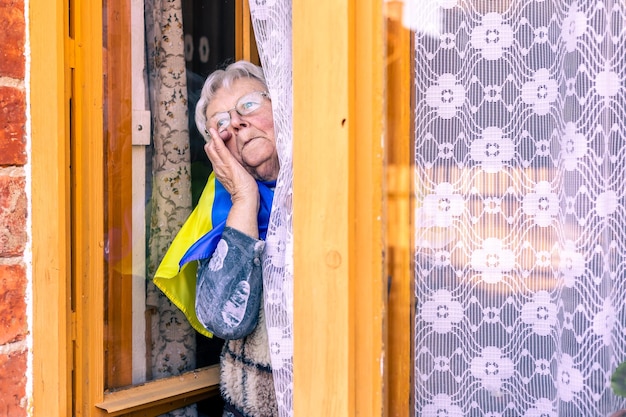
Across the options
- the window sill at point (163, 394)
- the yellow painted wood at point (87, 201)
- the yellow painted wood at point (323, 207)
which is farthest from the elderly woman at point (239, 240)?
the yellow painted wood at point (323, 207)

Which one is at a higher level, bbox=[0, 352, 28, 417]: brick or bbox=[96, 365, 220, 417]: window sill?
bbox=[0, 352, 28, 417]: brick

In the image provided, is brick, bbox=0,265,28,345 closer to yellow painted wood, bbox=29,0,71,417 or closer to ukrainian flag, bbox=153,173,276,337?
yellow painted wood, bbox=29,0,71,417

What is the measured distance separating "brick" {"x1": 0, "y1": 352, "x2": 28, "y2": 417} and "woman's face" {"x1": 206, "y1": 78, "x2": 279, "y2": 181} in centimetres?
71

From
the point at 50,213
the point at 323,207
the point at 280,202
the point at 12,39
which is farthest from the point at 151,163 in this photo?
the point at 323,207

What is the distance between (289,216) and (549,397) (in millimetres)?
568

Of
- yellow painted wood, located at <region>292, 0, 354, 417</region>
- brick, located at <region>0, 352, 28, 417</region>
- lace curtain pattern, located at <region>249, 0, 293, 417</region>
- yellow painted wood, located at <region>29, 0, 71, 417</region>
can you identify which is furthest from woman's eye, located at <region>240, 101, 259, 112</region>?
brick, located at <region>0, 352, 28, 417</region>

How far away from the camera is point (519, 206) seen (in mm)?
1129

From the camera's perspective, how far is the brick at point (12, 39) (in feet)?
5.27

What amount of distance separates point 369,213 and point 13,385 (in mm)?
997

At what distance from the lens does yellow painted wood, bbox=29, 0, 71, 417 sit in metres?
1.59

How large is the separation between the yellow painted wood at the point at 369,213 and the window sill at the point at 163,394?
0.78 m

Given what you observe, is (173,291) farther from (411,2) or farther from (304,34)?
(411,2)

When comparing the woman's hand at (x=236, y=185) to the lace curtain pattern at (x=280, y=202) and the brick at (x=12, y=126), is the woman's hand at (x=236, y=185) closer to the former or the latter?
the lace curtain pattern at (x=280, y=202)

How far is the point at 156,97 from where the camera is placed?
1.88 metres
